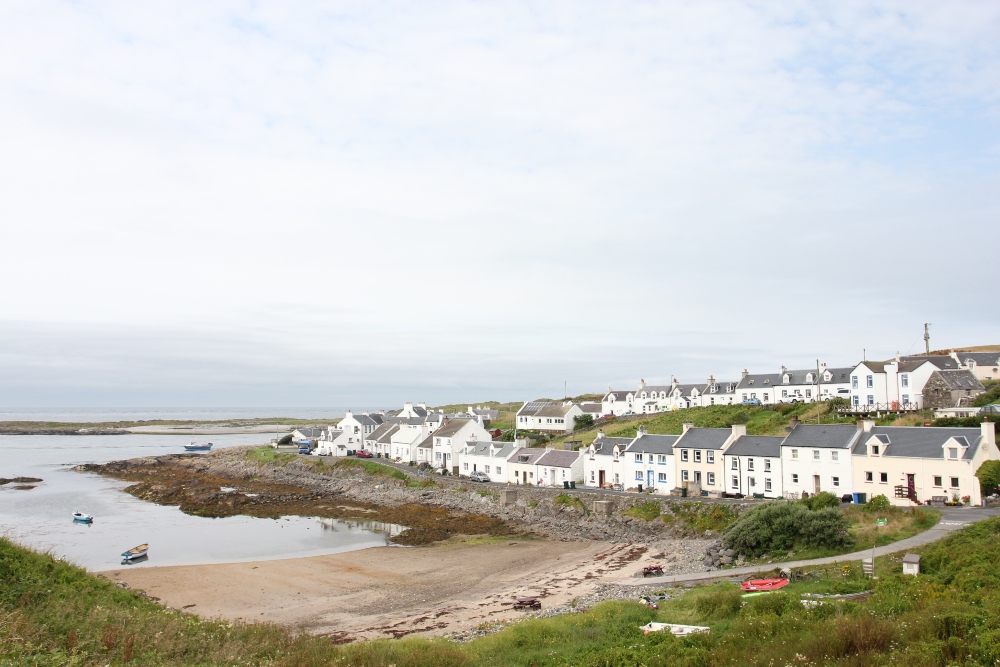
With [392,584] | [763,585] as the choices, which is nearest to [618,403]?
[392,584]

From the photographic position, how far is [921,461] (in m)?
37.2

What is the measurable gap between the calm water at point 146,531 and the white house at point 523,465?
52.1ft

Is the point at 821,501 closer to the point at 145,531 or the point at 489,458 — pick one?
the point at 489,458

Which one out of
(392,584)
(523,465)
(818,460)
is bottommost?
(392,584)

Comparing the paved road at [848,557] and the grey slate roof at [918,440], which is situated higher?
the grey slate roof at [918,440]

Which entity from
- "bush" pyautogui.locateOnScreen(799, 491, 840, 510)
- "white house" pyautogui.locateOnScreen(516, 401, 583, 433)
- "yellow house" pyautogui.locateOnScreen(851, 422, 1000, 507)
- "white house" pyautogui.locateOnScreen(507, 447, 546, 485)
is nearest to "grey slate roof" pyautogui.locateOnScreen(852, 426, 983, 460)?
"yellow house" pyautogui.locateOnScreen(851, 422, 1000, 507)

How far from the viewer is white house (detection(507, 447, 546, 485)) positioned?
60.9 metres

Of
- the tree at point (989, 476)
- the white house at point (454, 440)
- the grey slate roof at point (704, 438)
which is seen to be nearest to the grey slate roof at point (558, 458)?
the grey slate roof at point (704, 438)

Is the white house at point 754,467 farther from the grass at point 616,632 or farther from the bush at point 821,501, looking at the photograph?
the grass at point 616,632

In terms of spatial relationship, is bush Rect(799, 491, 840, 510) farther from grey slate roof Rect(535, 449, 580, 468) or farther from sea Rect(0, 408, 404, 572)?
sea Rect(0, 408, 404, 572)

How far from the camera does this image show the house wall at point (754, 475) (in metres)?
43.9

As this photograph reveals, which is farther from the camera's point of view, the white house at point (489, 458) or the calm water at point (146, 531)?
the white house at point (489, 458)

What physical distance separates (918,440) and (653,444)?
19.0 meters

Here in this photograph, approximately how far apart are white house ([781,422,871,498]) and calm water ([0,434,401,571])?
95.8 ft
